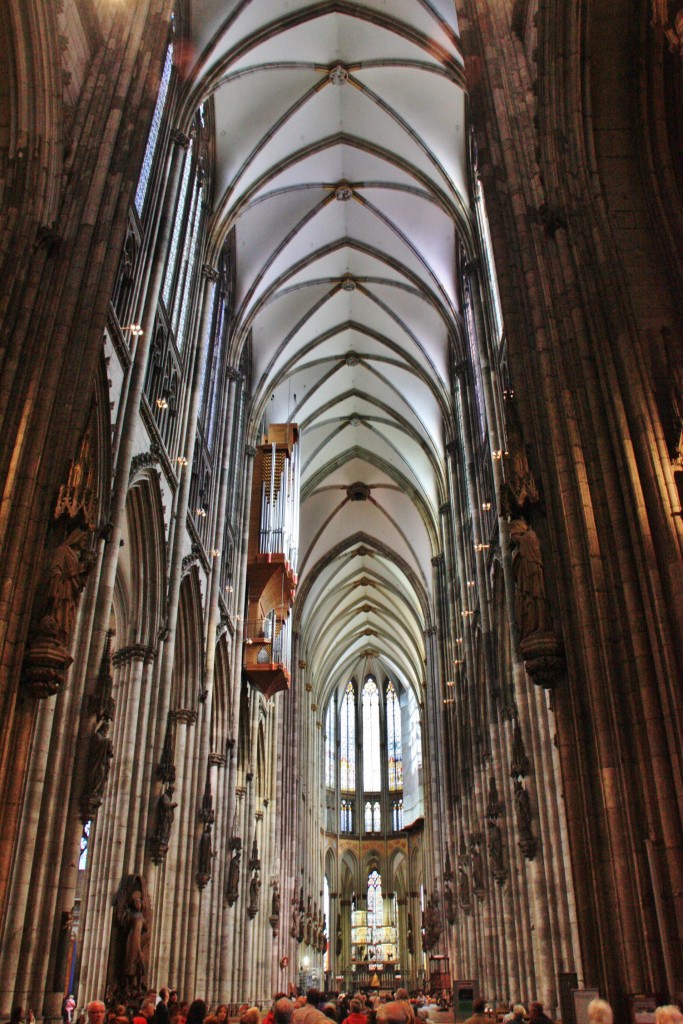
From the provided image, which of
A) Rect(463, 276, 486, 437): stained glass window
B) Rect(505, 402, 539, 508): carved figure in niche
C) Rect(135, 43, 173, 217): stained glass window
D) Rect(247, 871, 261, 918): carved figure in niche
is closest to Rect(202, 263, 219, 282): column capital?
Rect(135, 43, 173, 217): stained glass window

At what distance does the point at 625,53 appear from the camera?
11797mm

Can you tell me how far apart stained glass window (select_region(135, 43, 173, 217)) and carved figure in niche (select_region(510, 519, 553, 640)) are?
365 inches

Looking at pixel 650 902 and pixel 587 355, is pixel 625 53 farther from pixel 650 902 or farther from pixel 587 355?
pixel 650 902

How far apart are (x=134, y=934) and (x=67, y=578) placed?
585cm

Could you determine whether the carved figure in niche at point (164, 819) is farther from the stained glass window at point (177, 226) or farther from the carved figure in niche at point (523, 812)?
the stained glass window at point (177, 226)

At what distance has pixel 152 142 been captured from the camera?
53.6 feet

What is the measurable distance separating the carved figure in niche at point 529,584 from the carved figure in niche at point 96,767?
533cm

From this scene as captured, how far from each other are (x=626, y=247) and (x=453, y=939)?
2502cm

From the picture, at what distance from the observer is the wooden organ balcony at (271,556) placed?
24953 millimetres

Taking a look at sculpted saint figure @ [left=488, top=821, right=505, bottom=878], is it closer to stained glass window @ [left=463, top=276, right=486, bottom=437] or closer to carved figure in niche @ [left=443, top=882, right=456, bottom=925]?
stained glass window @ [left=463, top=276, right=486, bottom=437]

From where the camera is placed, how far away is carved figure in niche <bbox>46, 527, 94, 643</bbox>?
964cm

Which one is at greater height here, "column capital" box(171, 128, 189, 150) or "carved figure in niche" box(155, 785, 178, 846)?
"column capital" box(171, 128, 189, 150)

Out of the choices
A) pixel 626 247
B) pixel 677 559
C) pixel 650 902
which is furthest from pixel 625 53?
pixel 650 902

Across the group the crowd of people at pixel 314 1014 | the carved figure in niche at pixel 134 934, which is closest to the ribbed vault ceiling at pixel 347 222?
the carved figure in niche at pixel 134 934
